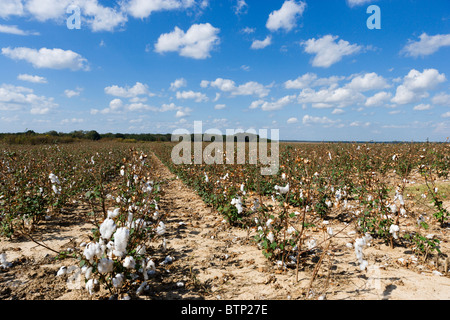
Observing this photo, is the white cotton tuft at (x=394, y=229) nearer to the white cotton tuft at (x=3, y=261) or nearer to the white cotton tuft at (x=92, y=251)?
the white cotton tuft at (x=92, y=251)

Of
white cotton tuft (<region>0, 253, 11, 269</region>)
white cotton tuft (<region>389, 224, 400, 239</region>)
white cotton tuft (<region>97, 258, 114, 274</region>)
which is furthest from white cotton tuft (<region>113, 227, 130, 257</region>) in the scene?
white cotton tuft (<region>389, 224, 400, 239</region>)

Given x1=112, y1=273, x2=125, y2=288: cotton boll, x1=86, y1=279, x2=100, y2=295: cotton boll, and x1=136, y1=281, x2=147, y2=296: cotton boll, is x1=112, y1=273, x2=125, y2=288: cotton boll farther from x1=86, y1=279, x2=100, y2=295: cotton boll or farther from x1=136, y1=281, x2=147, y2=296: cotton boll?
x1=136, y1=281, x2=147, y2=296: cotton boll

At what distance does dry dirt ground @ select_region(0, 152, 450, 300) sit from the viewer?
265 centimetres

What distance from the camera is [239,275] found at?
3.09 m

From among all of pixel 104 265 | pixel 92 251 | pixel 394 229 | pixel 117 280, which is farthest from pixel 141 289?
pixel 394 229

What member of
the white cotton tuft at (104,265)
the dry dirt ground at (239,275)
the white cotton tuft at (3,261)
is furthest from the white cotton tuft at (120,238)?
the white cotton tuft at (3,261)

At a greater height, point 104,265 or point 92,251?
point 92,251

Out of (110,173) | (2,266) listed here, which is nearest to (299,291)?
(2,266)

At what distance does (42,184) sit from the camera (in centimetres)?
566

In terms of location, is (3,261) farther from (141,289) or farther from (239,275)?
(239,275)

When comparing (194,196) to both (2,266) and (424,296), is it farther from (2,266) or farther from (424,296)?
(424,296)

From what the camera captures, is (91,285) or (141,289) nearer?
(91,285)

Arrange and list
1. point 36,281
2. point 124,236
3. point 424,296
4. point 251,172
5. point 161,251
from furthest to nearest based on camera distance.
A: point 251,172 < point 161,251 < point 36,281 < point 424,296 < point 124,236
